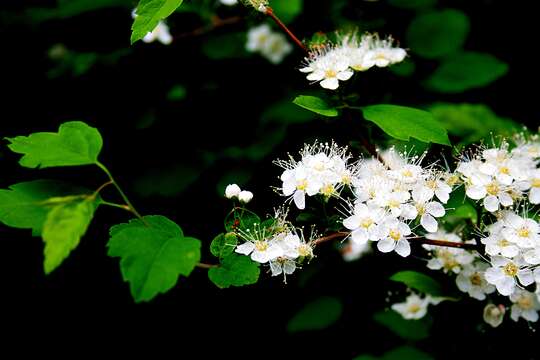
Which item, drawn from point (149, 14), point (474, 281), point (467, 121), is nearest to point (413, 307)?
point (474, 281)

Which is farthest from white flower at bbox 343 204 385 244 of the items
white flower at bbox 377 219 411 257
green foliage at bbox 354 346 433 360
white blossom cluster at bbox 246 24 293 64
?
white blossom cluster at bbox 246 24 293 64

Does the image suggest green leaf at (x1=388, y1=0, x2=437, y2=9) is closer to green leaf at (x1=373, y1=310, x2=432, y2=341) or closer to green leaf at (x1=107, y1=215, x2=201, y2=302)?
green leaf at (x1=373, y1=310, x2=432, y2=341)

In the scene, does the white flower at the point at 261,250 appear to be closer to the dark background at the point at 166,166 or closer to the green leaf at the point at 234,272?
the green leaf at the point at 234,272

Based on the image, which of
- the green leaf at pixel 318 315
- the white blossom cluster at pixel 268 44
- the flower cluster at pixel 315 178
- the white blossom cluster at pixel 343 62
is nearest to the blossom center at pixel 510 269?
the flower cluster at pixel 315 178

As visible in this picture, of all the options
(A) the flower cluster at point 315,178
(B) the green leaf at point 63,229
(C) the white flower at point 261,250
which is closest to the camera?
(B) the green leaf at point 63,229

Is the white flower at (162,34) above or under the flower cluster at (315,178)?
under

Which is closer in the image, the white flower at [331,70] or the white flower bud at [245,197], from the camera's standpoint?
the white flower bud at [245,197]

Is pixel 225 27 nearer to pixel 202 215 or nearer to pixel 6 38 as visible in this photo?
pixel 202 215
